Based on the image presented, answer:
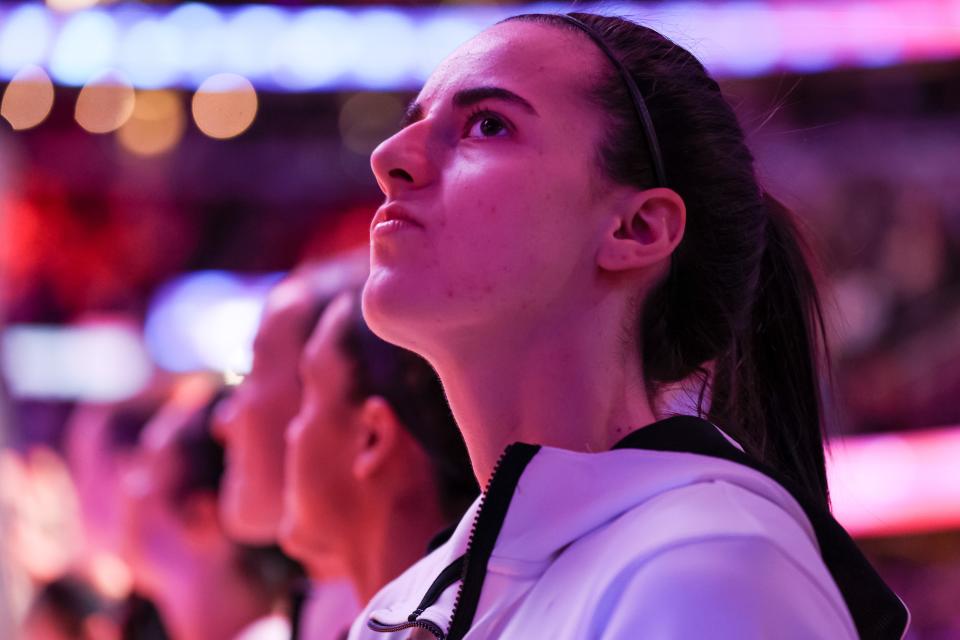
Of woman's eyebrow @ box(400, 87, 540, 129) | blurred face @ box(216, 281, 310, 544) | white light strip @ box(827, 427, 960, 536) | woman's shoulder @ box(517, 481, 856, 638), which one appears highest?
woman's eyebrow @ box(400, 87, 540, 129)

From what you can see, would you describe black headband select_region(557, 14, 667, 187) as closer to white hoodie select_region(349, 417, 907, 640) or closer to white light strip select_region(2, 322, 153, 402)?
white hoodie select_region(349, 417, 907, 640)

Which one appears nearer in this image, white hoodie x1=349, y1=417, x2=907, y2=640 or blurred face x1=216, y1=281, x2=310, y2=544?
white hoodie x1=349, y1=417, x2=907, y2=640

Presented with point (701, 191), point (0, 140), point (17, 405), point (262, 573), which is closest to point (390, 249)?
point (701, 191)

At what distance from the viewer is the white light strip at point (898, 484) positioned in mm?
6281

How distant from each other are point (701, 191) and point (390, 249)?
410 millimetres

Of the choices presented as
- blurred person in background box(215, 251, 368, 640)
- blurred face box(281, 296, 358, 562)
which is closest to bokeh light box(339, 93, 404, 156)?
blurred person in background box(215, 251, 368, 640)

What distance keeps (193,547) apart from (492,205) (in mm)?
2508

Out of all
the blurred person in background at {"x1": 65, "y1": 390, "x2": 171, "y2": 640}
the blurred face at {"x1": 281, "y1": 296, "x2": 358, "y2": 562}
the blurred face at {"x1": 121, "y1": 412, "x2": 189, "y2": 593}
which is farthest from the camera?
the blurred person in background at {"x1": 65, "y1": 390, "x2": 171, "y2": 640}

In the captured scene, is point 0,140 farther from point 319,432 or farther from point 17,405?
point 319,432

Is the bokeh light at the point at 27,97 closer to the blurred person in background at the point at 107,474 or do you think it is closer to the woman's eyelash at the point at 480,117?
the blurred person in background at the point at 107,474

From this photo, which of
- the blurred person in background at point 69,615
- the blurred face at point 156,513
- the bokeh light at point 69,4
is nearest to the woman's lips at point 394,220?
the blurred face at point 156,513

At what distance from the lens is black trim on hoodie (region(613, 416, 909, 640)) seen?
1345 mm

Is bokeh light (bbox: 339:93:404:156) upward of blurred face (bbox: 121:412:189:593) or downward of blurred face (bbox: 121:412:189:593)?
downward

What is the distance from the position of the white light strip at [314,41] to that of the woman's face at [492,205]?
21.6 feet
